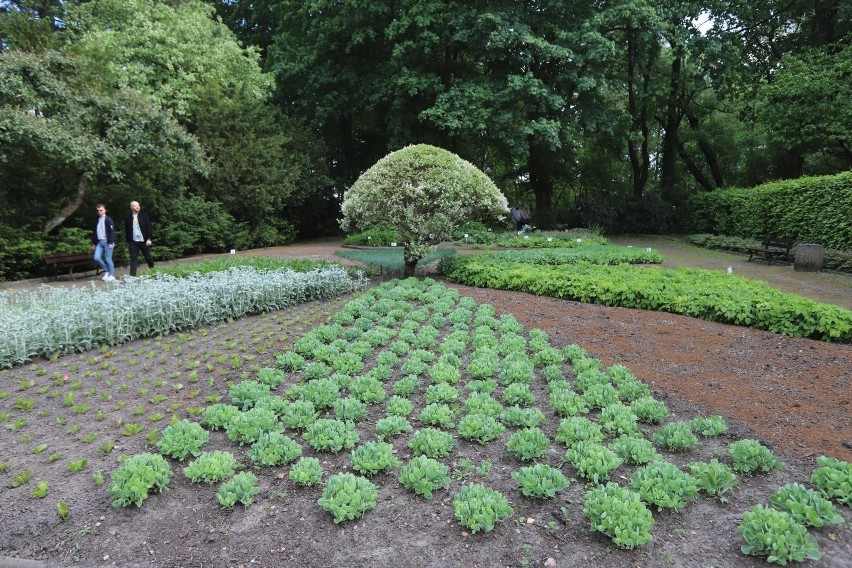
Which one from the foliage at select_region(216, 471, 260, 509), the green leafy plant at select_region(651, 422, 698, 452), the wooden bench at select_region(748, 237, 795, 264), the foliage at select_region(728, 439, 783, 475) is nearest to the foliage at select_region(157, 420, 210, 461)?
the foliage at select_region(216, 471, 260, 509)

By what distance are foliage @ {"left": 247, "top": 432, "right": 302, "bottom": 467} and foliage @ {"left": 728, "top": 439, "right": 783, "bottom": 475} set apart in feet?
8.78

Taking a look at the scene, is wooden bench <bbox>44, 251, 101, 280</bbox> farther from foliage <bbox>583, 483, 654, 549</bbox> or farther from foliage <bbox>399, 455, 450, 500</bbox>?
foliage <bbox>583, 483, 654, 549</bbox>

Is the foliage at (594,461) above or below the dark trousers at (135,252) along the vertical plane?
below

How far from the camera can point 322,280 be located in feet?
26.9

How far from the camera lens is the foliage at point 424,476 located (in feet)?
9.23

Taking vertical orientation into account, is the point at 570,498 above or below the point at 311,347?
below

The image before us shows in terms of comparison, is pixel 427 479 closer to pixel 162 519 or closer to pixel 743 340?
pixel 162 519

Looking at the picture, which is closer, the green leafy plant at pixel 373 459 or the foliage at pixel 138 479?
the foliage at pixel 138 479

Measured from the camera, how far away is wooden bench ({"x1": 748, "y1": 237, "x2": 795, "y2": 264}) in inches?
494

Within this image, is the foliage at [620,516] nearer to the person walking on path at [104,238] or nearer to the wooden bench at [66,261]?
the person walking on path at [104,238]

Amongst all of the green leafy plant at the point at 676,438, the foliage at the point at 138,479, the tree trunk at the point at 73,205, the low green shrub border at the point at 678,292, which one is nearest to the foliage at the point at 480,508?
the green leafy plant at the point at 676,438

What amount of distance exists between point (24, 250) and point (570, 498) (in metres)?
12.3

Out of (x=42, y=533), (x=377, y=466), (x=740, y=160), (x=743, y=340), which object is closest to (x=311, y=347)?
(x=377, y=466)

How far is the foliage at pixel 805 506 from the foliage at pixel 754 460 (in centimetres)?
31
